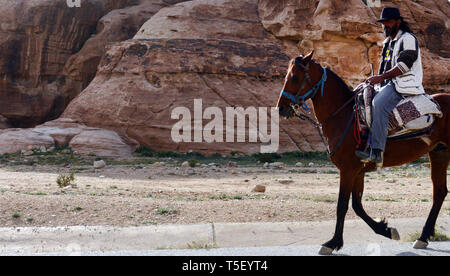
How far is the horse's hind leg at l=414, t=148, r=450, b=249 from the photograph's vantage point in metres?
5.62

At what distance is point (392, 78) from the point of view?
5.81m

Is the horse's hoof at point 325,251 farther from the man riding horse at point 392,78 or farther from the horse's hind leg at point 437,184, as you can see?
the horse's hind leg at point 437,184

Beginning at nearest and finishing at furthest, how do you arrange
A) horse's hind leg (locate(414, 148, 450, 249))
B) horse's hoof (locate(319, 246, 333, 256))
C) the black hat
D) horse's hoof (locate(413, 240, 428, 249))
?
horse's hoof (locate(319, 246, 333, 256)) → horse's hoof (locate(413, 240, 428, 249)) → horse's hind leg (locate(414, 148, 450, 249)) → the black hat

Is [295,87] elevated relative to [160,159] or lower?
elevated

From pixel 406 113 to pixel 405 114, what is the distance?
0.02 m

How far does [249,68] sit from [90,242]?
21.1 m

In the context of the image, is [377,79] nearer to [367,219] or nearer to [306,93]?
[306,93]

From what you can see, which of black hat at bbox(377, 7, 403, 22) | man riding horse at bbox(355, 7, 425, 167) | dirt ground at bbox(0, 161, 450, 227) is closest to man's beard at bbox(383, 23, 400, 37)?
man riding horse at bbox(355, 7, 425, 167)

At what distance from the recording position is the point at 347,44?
27609mm

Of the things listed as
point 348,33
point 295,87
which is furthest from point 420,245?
point 348,33

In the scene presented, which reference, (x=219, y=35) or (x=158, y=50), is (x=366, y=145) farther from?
(x=219, y=35)

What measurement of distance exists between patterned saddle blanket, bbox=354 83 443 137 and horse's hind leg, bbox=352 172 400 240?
723 mm

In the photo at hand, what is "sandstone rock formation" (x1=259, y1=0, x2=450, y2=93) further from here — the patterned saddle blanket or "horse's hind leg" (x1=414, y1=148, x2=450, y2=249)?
the patterned saddle blanket

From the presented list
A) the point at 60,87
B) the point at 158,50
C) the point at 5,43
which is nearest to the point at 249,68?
the point at 158,50
